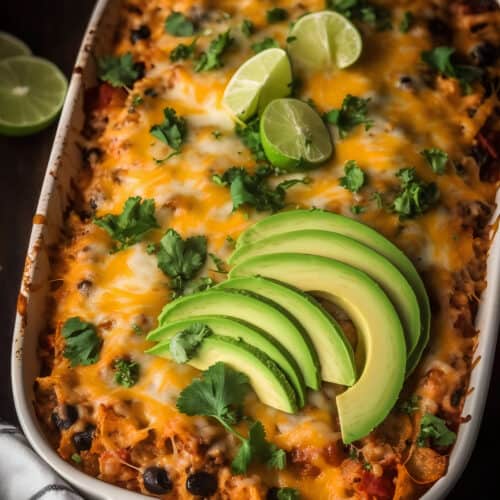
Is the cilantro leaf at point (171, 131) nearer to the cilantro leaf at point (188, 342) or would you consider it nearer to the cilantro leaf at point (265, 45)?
the cilantro leaf at point (265, 45)

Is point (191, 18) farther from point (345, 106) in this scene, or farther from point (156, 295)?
point (156, 295)

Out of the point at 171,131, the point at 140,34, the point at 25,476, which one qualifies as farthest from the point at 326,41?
the point at 25,476

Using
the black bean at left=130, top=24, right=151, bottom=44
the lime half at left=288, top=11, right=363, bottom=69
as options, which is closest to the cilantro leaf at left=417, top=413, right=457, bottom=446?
the lime half at left=288, top=11, right=363, bottom=69

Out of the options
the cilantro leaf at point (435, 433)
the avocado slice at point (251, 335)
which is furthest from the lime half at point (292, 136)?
the cilantro leaf at point (435, 433)

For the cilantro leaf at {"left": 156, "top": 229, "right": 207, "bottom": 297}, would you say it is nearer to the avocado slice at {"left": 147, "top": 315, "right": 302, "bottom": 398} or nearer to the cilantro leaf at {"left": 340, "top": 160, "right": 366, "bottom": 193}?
the avocado slice at {"left": 147, "top": 315, "right": 302, "bottom": 398}

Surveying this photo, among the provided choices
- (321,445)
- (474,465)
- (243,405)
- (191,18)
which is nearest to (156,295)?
(243,405)

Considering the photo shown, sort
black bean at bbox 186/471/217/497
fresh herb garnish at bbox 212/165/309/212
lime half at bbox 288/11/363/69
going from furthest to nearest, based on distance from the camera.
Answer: lime half at bbox 288/11/363/69 → fresh herb garnish at bbox 212/165/309/212 → black bean at bbox 186/471/217/497
